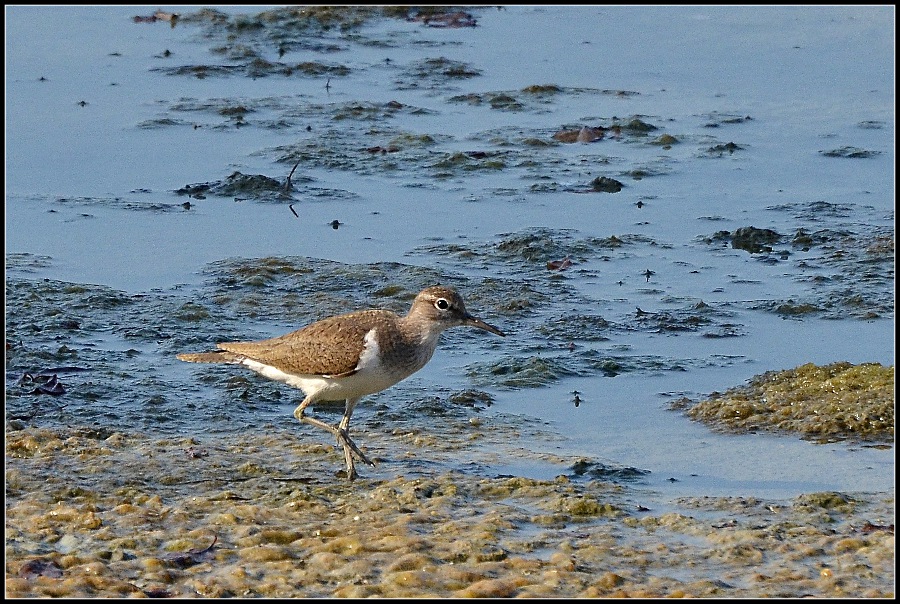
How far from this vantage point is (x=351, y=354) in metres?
6.72

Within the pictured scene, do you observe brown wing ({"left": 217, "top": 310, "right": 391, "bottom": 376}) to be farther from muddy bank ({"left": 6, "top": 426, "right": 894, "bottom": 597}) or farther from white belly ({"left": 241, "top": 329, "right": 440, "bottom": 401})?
muddy bank ({"left": 6, "top": 426, "right": 894, "bottom": 597})

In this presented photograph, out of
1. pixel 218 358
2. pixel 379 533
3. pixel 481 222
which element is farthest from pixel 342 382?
pixel 481 222

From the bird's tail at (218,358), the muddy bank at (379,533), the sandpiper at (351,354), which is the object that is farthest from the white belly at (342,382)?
the muddy bank at (379,533)

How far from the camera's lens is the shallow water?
24.2 feet

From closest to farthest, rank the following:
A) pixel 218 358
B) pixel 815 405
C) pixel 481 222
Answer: pixel 218 358 → pixel 815 405 → pixel 481 222

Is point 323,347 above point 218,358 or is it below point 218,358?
above

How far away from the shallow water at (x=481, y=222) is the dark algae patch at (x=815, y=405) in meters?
0.13

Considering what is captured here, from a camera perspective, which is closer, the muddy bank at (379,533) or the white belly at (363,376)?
the muddy bank at (379,533)

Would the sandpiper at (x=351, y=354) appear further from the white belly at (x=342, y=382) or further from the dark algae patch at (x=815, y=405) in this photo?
the dark algae patch at (x=815, y=405)

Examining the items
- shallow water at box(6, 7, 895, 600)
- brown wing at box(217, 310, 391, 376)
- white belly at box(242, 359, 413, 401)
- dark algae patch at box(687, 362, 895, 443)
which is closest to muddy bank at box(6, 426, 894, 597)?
shallow water at box(6, 7, 895, 600)

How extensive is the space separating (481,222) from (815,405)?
3901 millimetres

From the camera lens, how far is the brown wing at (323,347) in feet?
22.1

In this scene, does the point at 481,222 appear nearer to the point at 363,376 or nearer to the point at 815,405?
the point at 815,405

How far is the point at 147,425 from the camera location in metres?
7.17
